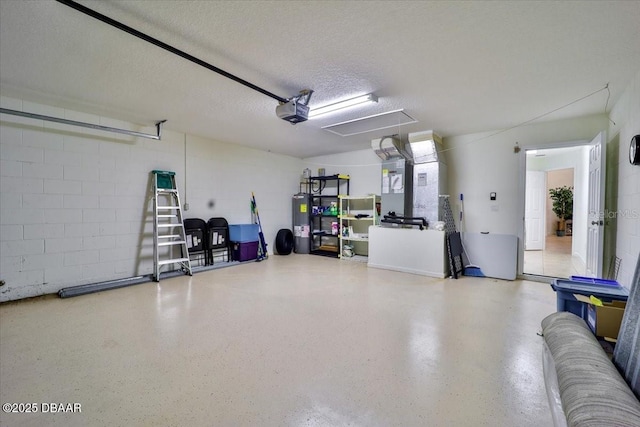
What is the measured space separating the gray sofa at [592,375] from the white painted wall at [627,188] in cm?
163

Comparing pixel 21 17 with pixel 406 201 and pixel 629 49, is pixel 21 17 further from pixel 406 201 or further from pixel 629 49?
pixel 406 201

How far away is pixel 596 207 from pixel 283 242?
544 cm

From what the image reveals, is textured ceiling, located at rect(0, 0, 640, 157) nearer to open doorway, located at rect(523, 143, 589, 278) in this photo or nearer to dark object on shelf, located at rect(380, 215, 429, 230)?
dark object on shelf, located at rect(380, 215, 429, 230)

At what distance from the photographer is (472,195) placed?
16.6ft

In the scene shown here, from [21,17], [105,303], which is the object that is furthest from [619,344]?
[105,303]

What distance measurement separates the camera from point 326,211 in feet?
22.3

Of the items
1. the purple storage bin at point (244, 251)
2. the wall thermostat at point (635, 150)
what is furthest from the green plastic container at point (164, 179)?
the wall thermostat at point (635, 150)

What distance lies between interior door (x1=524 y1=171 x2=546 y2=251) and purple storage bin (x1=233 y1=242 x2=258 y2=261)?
6.87 meters

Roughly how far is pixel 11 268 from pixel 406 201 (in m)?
5.79

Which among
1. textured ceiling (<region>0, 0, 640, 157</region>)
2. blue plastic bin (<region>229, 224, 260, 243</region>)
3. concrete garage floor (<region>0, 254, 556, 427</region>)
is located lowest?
concrete garage floor (<region>0, 254, 556, 427</region>)

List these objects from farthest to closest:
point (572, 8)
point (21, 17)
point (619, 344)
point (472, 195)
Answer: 1. point (472, 195)
2. point (21, 17)
3. point (572, 8)
4. point (619, 344)

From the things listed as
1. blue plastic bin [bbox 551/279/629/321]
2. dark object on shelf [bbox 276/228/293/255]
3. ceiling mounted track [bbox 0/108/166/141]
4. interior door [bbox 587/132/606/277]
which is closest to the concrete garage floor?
blue plastic bin [bbox 551/279/629/321]

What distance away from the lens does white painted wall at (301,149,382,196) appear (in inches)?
250

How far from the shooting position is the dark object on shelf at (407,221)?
496 centimetres
